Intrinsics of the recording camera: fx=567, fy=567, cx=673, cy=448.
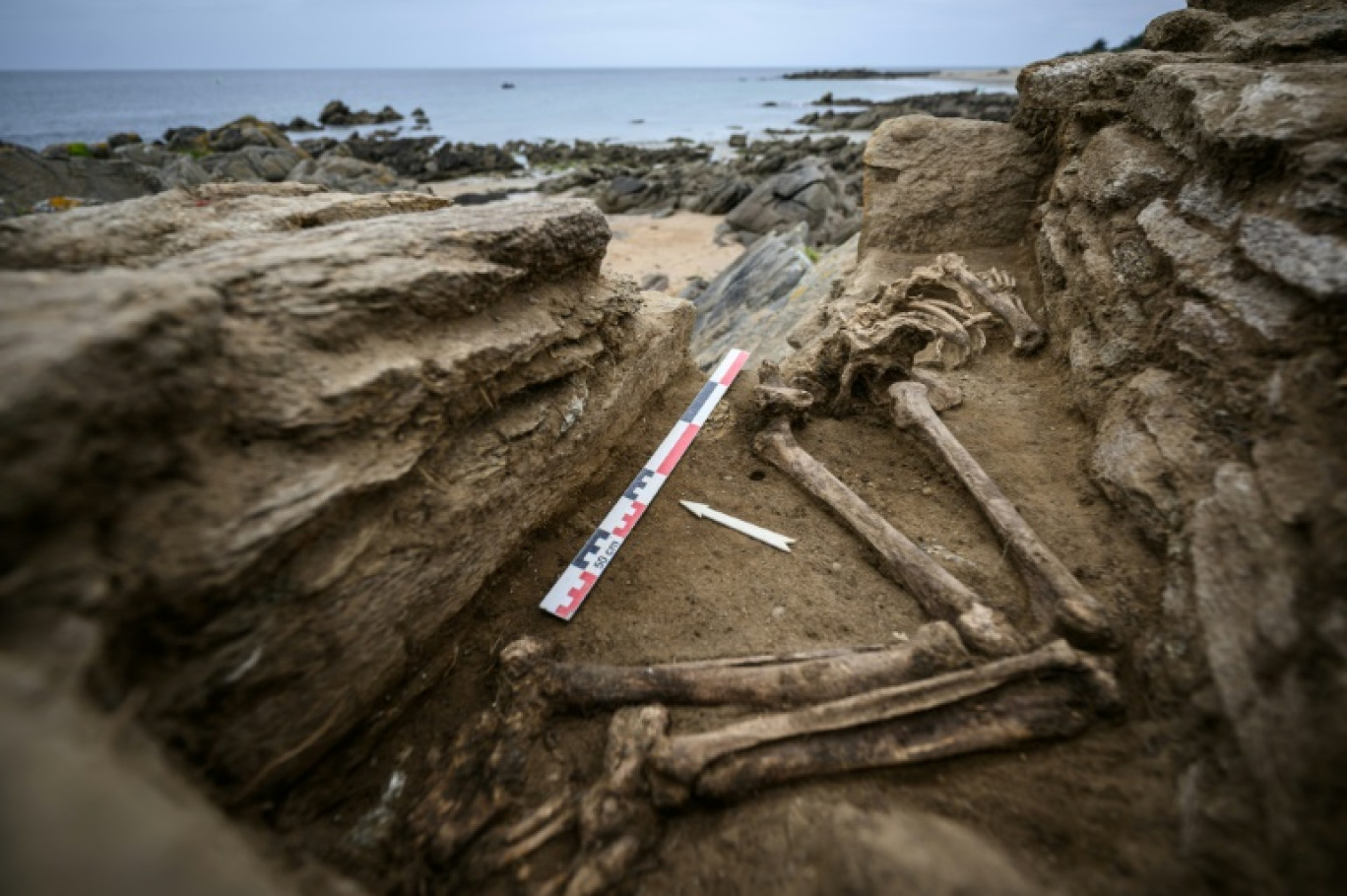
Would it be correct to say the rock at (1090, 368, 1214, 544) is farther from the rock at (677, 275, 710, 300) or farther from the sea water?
the sea water

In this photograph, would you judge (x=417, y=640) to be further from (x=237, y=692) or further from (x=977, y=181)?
(x=977, y=181)

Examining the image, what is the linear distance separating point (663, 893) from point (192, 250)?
3058 millimetres

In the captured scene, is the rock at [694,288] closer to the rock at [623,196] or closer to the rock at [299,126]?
the rock at [623,196]

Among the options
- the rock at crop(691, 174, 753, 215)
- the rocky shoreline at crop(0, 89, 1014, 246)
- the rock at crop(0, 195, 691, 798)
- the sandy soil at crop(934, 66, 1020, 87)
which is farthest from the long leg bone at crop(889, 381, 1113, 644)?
the sandy soil at crop(934, 66, 1020, 87)

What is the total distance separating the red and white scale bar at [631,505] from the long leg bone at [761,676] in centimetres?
46

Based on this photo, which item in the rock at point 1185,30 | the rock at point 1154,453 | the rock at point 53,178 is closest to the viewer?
the rock at point 1154,453

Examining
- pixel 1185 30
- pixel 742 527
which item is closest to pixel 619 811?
pixel 742 527

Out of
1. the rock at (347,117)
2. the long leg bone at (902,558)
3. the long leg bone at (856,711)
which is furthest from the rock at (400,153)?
the long leg bone at (856,711)

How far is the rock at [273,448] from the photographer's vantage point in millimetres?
1391

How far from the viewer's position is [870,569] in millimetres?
2857

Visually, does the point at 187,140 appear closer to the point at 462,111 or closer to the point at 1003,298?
the point at 462,111

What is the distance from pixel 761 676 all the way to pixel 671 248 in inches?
556

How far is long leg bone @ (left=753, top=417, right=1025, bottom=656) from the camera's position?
88.8 inches

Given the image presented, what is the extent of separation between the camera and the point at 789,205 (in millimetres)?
15320
